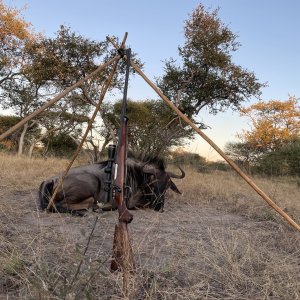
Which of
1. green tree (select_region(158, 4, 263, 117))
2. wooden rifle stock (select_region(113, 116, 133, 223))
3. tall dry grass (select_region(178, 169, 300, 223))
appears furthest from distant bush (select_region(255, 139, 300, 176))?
wooden rifle stock (select_region(113, 116, 133, 223))

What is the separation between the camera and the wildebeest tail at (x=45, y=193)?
529 cm

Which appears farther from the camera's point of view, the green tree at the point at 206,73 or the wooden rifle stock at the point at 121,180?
the green tree at the point at 206,73

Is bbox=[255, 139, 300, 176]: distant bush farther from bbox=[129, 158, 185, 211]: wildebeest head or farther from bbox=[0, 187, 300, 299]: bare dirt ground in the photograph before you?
bbox=[0, 187, 300, 299]: bare dirt ground

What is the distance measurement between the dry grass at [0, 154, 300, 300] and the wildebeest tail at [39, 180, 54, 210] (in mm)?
173

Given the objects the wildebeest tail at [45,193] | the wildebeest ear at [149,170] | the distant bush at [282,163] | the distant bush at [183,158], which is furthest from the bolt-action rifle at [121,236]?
the distant bush at [282,163]

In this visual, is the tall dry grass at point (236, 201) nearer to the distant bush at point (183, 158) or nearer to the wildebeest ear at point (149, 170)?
the wildebeest ear at point (149, 170)

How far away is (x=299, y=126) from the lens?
114ft

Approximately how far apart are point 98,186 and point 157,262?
9.71 feet

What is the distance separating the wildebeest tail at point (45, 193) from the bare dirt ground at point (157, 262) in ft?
1.13

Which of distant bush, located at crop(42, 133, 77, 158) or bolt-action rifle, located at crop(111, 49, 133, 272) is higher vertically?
distant bush, located at crop(42, 133, 77, 158)

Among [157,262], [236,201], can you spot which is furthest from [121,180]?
[236,201]

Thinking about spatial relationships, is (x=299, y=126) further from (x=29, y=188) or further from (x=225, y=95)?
(x=29, y=188)

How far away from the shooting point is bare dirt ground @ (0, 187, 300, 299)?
2.28 m

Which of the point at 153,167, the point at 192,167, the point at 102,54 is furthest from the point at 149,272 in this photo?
the point at 102,54
